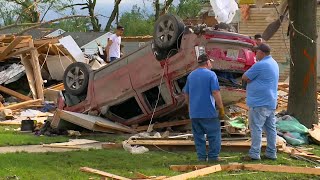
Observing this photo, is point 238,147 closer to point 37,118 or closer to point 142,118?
point 142,118

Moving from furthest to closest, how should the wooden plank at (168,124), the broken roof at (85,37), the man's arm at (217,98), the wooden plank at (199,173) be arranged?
the broken roof at (85,37) < the wooden plank at (168,124) < the man's arm at (217,98) < the wooden plank at (199,173)

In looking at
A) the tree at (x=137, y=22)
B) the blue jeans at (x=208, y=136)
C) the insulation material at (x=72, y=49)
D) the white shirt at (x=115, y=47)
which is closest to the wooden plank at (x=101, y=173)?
the blue jeans at (x=208, y=136)

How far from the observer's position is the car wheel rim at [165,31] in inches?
513

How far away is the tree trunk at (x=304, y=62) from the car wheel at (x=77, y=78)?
4508 mm

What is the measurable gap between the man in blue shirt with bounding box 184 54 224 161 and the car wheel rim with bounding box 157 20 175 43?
3065 mm

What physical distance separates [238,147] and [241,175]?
7.57ft

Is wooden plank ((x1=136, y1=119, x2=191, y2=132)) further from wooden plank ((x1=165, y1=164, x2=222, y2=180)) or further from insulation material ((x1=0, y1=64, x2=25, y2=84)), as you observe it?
insulation material ((x1=0, y1=64, x2=25, y2=84))

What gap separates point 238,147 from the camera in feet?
36.9

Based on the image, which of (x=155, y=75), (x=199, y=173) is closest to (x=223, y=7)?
(x=155, y=75)

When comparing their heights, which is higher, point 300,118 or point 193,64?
point 193,64

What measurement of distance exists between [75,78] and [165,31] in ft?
9.24

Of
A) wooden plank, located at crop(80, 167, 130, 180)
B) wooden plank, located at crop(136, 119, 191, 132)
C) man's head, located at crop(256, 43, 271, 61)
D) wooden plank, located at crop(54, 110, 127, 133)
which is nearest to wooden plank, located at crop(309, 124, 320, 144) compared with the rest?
wooden plank, located at crop(136, 119, 191, 132)

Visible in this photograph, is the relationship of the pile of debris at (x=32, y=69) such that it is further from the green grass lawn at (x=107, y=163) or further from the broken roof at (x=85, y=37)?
the broken roof at (x=85, y=37)

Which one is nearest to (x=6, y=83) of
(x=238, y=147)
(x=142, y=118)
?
(x=142, y=118)
